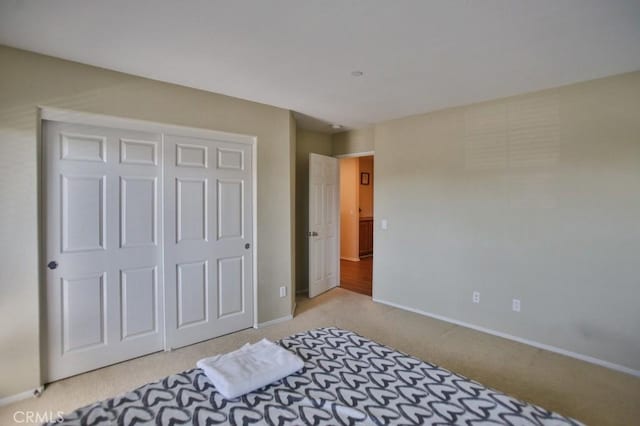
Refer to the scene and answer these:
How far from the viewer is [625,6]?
67.5 inches

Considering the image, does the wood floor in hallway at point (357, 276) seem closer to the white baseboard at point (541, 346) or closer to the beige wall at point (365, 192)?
the white baseboard at point (541, 346)

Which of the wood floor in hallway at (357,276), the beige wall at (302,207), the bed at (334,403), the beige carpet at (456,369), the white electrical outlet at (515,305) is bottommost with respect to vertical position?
the beige carpet at (456,369)

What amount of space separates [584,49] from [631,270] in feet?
5.88

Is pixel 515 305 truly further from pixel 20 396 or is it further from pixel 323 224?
pixel 20 396

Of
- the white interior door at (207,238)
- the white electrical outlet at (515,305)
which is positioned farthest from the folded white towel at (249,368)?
the white electrical outlet at (515,305)

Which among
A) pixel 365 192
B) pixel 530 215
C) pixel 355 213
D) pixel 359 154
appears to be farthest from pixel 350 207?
pixel 530 215

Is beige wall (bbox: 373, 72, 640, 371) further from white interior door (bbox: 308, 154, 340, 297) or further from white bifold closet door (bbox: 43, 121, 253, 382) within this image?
white bifold closet door (bbox: 43, 121, 253, 382)

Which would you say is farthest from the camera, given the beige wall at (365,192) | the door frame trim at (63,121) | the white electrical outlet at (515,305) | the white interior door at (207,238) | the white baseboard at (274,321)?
the beige wall at (365,192)

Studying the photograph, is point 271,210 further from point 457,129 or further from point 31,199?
point 457,129

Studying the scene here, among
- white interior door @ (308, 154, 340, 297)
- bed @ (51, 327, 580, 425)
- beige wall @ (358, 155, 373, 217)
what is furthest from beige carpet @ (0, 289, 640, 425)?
beige wall @ (358, 155, 373, 217)

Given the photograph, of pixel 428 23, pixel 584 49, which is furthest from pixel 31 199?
pixel 584 49

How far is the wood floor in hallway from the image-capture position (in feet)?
16.6

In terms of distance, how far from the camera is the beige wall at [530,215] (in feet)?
8.78

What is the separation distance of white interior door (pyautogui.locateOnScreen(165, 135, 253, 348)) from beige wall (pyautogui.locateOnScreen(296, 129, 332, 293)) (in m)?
1.36
